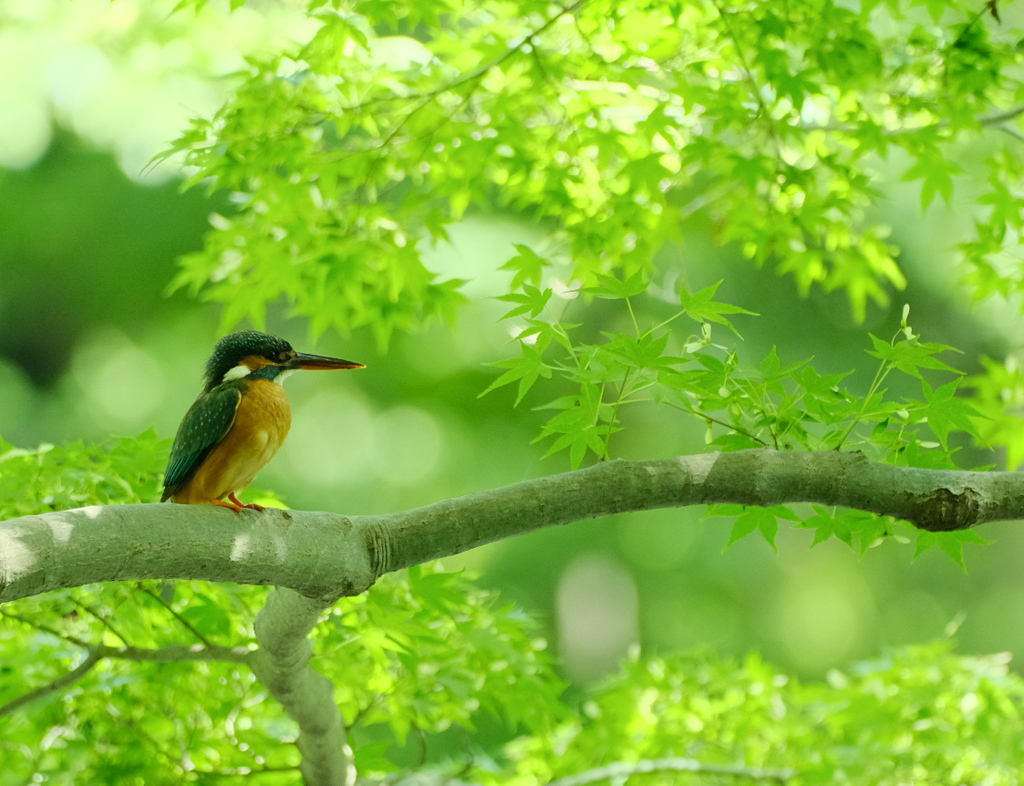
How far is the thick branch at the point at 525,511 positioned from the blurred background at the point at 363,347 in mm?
5262

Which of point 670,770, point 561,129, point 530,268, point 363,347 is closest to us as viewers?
point 530,268

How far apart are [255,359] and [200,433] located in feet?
0.83

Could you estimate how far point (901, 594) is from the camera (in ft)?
29.6

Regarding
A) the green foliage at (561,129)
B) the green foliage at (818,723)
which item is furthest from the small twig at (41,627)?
the green foliage at (818,723)

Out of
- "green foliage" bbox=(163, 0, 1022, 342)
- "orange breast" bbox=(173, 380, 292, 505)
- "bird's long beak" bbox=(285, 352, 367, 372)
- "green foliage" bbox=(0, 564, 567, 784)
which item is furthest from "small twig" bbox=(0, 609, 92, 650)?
"green foliage" bbox=(163, 0, 1022, 342)

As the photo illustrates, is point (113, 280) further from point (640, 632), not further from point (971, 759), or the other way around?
point (971, 759)

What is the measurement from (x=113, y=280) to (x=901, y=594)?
27.0 feet

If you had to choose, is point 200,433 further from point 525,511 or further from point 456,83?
point 456,83

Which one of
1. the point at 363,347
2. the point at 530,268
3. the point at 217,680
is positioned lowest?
the point at 217,680

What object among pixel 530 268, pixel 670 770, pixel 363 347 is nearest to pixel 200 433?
pixel 530 268

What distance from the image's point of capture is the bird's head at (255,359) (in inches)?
69.7

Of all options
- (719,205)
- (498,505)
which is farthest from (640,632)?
(498,505)

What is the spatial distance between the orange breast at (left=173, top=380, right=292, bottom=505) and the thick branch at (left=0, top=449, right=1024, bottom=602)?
38cm

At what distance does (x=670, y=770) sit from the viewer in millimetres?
2328
